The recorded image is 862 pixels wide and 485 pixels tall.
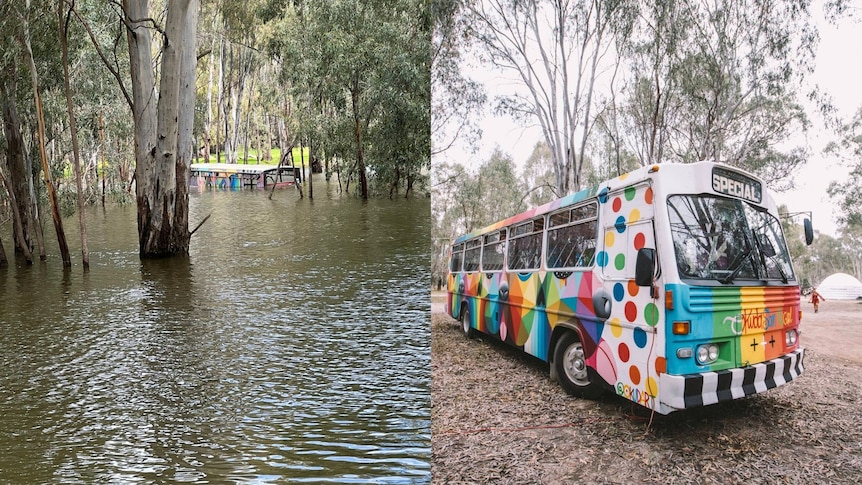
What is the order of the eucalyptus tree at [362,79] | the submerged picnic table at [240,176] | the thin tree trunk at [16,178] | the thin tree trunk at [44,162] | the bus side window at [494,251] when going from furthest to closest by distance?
the submerged picnic table at [240,176], the thin tree trunk at [16,178], the thin tree trunk at [44,162], the eucalyptus tree at [362,79], the bus side window at [494,251]

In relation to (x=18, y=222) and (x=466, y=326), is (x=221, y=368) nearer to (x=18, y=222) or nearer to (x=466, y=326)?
(x=466, y=326)

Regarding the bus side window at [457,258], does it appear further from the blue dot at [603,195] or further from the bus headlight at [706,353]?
the bus headlight at [706,353]

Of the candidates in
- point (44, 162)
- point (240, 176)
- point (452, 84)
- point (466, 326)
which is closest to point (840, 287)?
point (466, 326)

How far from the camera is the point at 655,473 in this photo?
1671 mm

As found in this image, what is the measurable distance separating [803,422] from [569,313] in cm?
68

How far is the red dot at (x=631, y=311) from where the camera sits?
1.66 m

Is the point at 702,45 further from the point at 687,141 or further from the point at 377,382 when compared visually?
the point at 377,382

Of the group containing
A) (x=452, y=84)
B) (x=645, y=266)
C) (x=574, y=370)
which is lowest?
(x=574, y=370)

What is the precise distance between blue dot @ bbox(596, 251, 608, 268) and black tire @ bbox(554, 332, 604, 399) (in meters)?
0.23

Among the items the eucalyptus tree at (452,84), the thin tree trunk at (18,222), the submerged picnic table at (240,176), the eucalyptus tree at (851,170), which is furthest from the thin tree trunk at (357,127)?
the eucalyptus tree at (851,170)

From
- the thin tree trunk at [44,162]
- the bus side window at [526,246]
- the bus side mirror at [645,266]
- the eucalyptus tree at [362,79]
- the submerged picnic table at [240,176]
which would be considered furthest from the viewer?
the submerged picnic table at [240,176]

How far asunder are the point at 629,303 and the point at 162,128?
8570 mm

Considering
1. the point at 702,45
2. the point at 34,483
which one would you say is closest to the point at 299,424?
the point at 34,483

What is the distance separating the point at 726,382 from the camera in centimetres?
162
